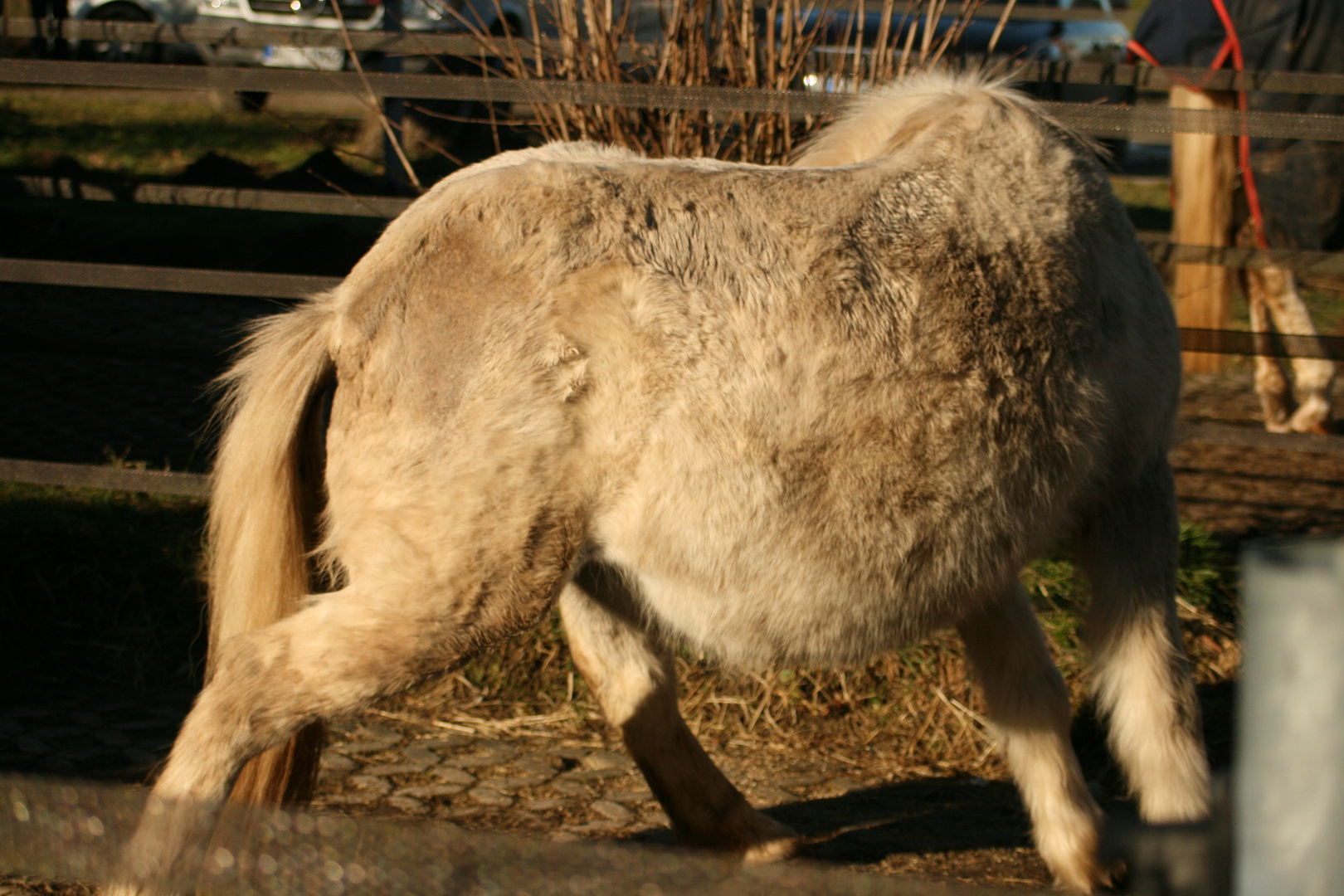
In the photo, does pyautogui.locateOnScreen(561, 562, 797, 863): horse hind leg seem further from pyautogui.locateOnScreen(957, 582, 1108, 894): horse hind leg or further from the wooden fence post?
the wooden fence post

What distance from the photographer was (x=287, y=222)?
9195mm

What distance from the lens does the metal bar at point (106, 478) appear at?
369 cm

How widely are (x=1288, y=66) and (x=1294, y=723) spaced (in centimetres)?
525

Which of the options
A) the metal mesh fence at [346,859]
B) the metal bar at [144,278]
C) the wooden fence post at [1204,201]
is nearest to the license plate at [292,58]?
the metal bar at [144,278]

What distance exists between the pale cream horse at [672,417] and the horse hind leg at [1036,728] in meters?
0.46

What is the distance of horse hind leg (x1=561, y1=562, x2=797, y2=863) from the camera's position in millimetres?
2773

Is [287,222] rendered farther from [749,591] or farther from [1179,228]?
[749,591]

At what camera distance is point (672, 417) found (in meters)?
2.02

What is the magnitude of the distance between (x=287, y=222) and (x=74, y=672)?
611 cm

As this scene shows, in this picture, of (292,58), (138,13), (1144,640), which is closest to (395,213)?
(1144,640)

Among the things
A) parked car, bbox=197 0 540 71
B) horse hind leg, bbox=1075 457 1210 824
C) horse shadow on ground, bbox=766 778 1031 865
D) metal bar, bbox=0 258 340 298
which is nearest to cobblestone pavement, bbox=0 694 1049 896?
horse shadow on ground, bbox=766 778 1031 865

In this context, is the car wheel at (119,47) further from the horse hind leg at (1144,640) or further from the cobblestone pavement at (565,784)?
the horse hind leg at (1144,640)

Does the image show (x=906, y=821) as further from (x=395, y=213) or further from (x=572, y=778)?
(x=395, y=213)

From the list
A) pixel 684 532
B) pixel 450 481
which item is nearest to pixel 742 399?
pixel 684 532
